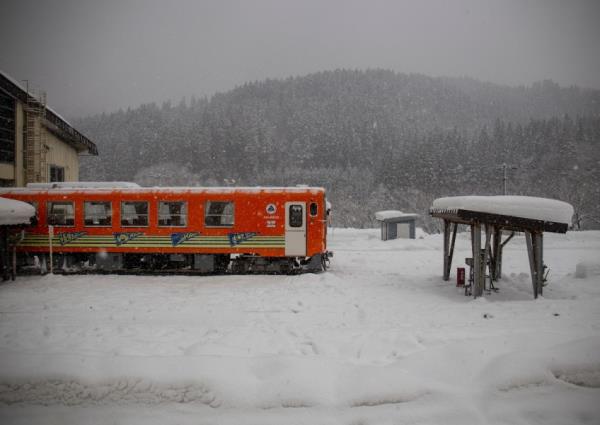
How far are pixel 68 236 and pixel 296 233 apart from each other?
923 centimetres

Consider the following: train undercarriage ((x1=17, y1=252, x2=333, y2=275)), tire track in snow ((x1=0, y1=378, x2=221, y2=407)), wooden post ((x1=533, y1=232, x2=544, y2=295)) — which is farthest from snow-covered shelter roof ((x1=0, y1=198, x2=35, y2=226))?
wooden post ((x1=533, y1=232, x2=544, y2=295))

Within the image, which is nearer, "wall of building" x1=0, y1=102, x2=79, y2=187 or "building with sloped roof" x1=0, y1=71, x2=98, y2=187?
"building with sloped roof" x1=0, y1=71, x2=98, y2=187

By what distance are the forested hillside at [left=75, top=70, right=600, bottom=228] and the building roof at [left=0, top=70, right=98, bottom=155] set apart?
A: 2210 cm

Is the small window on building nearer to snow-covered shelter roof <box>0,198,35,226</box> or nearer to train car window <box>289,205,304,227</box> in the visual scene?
snow-covered shelter roof <box>0,198,35,226</box>

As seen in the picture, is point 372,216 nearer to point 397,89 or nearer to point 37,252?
point 37,252

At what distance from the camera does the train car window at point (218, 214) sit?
15.2 metres

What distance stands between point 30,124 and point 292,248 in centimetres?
1773

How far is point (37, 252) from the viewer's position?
51.1ft

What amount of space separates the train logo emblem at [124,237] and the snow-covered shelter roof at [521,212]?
39.3 ft

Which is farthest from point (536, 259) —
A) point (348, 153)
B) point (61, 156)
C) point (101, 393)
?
point (348, 153)

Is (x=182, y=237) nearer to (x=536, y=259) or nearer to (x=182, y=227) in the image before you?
(x=182, y=227)

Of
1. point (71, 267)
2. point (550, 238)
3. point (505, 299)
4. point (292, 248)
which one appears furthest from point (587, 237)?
point (71, 267)

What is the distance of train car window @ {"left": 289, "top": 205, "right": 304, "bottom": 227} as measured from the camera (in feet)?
49.4

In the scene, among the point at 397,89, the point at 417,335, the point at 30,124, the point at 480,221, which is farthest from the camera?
the point at 397,89
